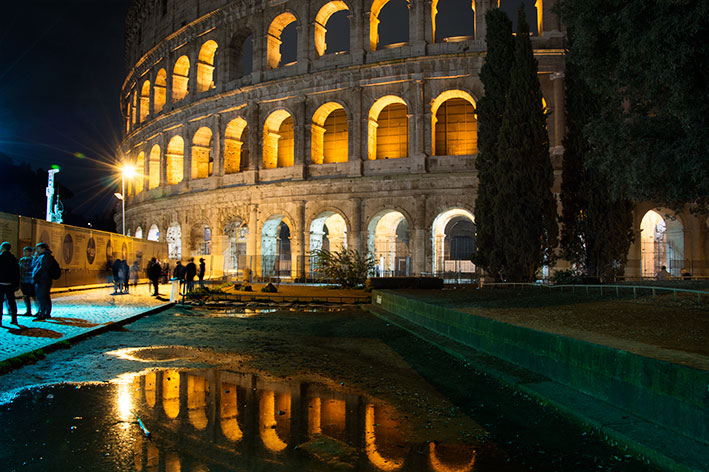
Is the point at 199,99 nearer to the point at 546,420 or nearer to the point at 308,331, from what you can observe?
the point at 308,331

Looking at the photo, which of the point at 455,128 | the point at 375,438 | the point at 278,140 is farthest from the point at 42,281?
the point at 278,140

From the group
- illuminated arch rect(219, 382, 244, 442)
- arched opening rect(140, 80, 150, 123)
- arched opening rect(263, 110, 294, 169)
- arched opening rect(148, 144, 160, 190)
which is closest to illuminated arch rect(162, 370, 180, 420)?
illuminated arch rect(219, 382, 244, 442)

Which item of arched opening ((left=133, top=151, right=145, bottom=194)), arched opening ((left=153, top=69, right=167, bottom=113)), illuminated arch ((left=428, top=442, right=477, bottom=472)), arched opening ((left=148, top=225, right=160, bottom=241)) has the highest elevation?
arched opening ((left=153, top=69, right=167, bottom=113))

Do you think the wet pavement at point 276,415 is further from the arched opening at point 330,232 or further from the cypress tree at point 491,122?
the arched opening at point 330,232

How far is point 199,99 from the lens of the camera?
27.5m

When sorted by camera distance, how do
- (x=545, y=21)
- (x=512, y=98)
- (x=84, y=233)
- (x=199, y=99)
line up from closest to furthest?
(x=512, y=98)
(x=84, y=233)
(x=545, y=21)
(x=199, y=99)

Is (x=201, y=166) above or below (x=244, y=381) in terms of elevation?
above

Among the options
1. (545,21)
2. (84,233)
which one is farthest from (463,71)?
(84,233)

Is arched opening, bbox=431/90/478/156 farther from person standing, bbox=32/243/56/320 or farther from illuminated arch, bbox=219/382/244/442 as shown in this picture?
illuminated arch, bbox=219/382/244/442

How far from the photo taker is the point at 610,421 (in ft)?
11.1

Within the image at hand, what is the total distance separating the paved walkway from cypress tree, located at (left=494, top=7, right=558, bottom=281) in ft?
34.2

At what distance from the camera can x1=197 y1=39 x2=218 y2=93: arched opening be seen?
2834 cm

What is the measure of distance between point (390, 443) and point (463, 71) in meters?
20.9

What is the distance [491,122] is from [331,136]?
1060 cm
